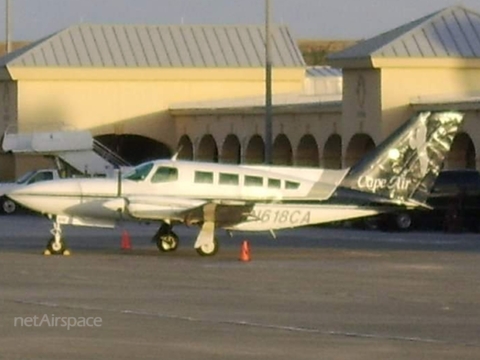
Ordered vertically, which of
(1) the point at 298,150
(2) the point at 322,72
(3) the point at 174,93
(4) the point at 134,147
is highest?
(2) the point at 322,72

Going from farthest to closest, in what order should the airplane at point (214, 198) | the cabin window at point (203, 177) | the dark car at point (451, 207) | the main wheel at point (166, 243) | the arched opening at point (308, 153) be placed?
the arched opening at point (308, 153)
the dark car at point (451, 207)
the main wheel at point (166, 243)
the cabin window at point (203, 177)
the airplane at point (214, 198)

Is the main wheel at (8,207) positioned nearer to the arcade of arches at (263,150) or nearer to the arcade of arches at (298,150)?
the arcade of arches at (263,150)

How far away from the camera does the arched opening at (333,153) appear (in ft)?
183

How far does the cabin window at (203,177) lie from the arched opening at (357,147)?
1940 centimetres

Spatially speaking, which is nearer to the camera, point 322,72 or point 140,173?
point 140,173

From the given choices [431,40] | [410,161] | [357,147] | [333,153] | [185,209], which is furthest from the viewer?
[333,153]

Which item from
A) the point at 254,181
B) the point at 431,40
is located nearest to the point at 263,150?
the point at 431,40

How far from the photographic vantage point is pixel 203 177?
34062mm

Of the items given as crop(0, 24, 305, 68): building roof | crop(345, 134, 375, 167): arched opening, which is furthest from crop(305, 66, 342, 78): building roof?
crop(345, 134, 375, 167): arched opening

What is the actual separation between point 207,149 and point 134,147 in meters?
5.81

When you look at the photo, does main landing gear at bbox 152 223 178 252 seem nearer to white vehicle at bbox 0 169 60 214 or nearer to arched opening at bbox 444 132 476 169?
arched opening at bbox 444 132 476 169

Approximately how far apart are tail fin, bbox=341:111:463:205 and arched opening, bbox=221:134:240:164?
1073 inches

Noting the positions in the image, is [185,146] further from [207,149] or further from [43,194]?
[43,194]

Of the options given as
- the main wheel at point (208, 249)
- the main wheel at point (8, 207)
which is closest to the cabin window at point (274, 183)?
the main wheel at point (208, 249)
